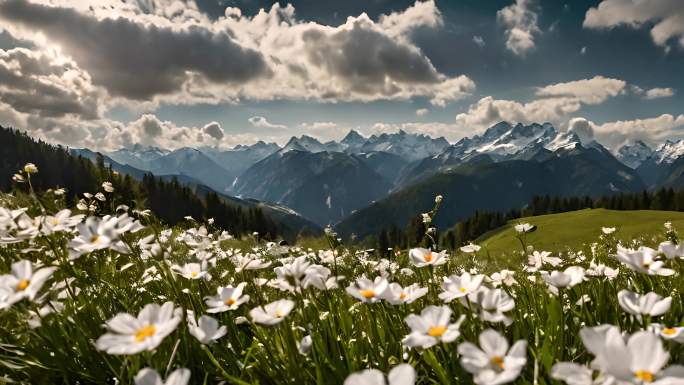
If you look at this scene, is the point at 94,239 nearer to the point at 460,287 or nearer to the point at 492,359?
the point at 460,287

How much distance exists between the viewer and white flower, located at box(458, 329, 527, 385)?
4.66 ft

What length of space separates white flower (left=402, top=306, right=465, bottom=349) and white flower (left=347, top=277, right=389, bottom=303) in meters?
0.27

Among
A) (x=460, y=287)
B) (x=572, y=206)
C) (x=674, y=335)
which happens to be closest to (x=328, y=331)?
(x=460, y=287)

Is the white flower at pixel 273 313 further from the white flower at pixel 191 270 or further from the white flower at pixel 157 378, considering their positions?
the white flower at pixel 191 270

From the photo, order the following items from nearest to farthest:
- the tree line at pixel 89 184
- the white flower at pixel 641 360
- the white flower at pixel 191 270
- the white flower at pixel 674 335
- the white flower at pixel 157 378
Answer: the white flower at pixel 641 360
the white flower at pixel 157 378
the white flower at pixel 674 335
the white flower at pixel 191 270
the tree line at pixel 89 184

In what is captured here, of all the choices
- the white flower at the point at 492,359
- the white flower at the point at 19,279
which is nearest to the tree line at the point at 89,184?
the white flower at the point at 19,279

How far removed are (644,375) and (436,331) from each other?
778 mm

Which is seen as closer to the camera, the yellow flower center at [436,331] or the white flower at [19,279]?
the yellow flower center at [436,331]

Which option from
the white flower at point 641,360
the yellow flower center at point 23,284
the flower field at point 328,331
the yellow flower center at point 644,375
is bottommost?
the flower field at point 328,331

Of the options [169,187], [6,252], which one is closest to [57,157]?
[169,187]

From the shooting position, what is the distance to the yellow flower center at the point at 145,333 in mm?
1696

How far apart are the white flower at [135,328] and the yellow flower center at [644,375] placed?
1.54m

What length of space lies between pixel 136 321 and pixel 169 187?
429 feet

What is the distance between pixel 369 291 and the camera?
2.38 meters
